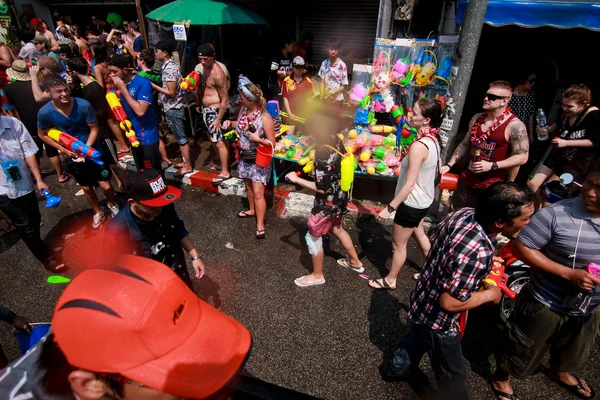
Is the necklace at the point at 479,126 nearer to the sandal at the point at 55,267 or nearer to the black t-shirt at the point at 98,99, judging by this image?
the sandal at the point at 55,267

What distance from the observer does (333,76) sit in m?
6.71

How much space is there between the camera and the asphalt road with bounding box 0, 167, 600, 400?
289 centimetres

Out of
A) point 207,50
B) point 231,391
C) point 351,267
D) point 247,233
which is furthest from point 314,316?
point 207,50

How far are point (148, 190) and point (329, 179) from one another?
5.75 ft

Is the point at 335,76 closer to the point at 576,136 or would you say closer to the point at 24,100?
the point at 576,136

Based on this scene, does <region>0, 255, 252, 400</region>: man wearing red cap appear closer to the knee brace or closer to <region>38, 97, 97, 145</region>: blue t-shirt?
the knee brace

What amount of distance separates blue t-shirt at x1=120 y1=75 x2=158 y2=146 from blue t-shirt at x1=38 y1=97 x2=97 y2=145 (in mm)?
832

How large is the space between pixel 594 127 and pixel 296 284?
4000 millimetres

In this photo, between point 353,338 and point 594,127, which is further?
point 594,127

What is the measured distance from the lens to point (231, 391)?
3.51 ft

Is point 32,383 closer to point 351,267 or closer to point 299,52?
point 351,267

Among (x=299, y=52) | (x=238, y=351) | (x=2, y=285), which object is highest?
(x=299, y=52)

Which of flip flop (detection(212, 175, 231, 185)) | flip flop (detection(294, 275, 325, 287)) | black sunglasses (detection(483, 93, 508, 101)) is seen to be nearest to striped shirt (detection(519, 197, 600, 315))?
→ black sunglasses (detection(483, 93, 508, 101))

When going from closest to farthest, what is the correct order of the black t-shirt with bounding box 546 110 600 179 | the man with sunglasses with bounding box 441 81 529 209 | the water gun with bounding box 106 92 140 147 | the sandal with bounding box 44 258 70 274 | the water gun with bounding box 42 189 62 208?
the man with sunglasses with bounding box 441 81 529 209, the black t-shirt with bounding box 546 110 600 179, the sandal with bounding box 44 258 70 274, the water gun with bounding box 106 92 140 147, the water gun with bounding box 42 189 62 208
